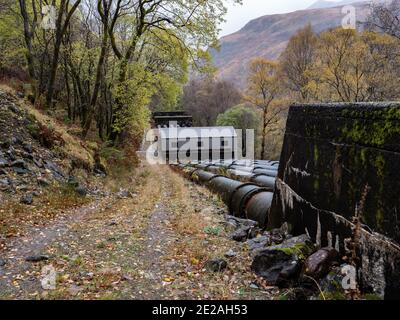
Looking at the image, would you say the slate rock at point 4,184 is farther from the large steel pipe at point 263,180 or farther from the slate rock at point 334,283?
the large steel pipe at point 263,180

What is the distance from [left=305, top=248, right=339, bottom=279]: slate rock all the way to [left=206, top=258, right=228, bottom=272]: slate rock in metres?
1.18

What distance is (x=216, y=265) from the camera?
4.58 meters

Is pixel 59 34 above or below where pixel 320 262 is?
above

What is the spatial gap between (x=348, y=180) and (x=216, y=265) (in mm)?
1986

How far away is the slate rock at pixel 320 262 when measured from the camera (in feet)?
11.9

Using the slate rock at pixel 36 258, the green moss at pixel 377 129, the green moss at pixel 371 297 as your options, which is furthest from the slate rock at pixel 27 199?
A: the green moss at pixel 371 297

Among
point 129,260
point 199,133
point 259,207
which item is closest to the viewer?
point 129,260

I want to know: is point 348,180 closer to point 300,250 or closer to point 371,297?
point 300,250

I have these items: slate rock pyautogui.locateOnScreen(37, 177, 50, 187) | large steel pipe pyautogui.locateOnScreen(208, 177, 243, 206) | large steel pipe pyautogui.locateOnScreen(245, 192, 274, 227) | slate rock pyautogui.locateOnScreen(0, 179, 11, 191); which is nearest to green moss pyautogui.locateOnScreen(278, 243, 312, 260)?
large steel pipe pyautogui.locateOnScreen(245, 192, 274, 227)

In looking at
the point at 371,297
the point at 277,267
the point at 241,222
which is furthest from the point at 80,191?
the point at 371,297

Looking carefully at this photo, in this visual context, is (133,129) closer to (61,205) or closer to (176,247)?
(61,205)

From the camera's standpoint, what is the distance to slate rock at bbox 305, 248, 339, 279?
143 inches

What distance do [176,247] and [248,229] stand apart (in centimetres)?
140

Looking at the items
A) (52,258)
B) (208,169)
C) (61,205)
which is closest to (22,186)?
(61,205)
